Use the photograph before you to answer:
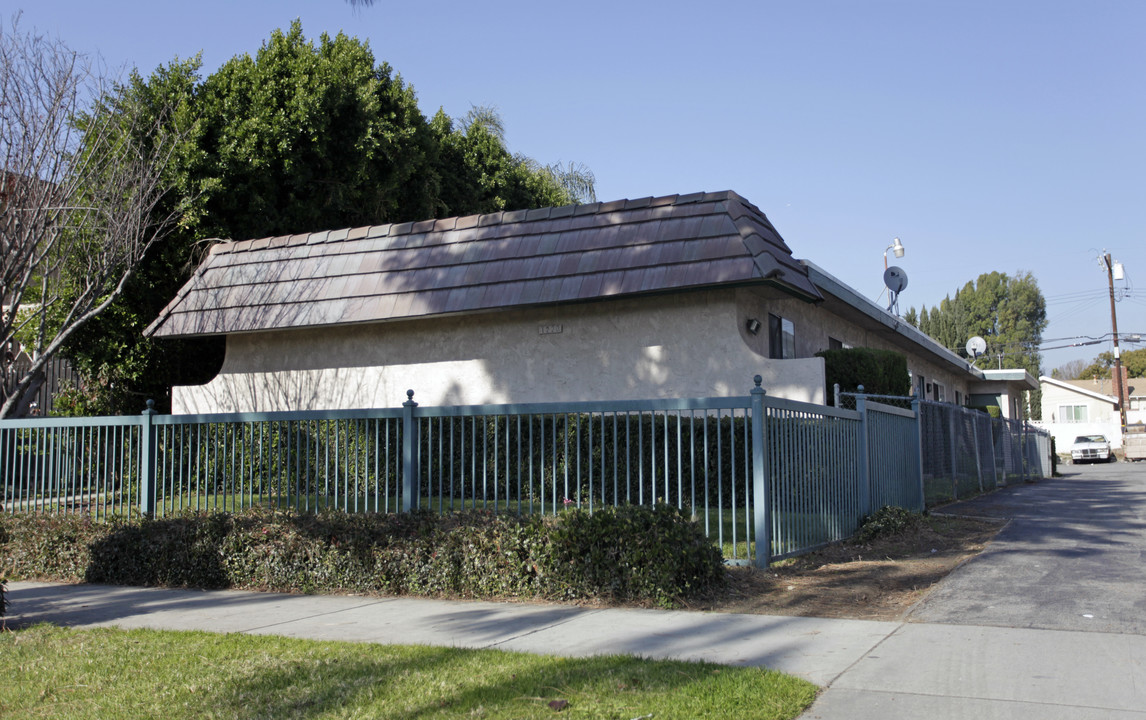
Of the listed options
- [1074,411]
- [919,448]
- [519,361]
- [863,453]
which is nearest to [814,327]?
[919,448]

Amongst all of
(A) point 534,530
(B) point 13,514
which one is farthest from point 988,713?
(B) point 13,514

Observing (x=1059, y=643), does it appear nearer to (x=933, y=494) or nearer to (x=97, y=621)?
(x=97, y=621)

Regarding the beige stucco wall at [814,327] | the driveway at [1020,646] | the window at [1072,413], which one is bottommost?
the driveway at [1020,646]

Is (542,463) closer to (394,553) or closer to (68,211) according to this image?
(394,553)

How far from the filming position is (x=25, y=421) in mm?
11484

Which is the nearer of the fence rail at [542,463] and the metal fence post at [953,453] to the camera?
the fence rail at [542,463]

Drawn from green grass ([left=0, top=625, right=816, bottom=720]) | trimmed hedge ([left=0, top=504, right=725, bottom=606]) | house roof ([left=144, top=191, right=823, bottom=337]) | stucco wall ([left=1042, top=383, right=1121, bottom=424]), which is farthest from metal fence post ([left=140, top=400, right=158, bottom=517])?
stucco wall ([left=1042, top=383, right=1121, bottom=424])

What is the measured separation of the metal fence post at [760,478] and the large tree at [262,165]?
1343 centimetres

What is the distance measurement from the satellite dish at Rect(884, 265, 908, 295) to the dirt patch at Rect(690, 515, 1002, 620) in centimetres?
1396

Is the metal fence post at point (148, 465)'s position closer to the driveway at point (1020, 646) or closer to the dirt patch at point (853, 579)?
the dirt patch at point (853, 579)

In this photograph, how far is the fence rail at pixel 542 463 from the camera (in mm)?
8914

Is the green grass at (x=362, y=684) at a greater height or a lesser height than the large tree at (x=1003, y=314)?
lesser

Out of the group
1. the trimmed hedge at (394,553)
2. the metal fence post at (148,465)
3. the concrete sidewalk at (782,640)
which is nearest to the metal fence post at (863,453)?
the trimmed hedge at (394,553)

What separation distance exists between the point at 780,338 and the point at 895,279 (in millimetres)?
8908
